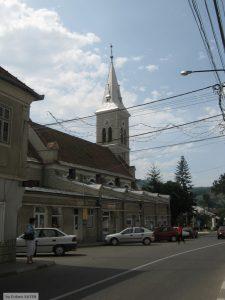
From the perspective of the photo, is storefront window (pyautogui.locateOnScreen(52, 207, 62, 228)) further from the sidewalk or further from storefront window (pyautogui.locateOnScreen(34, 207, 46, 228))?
the sidewalk

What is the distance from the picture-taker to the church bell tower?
73031mm

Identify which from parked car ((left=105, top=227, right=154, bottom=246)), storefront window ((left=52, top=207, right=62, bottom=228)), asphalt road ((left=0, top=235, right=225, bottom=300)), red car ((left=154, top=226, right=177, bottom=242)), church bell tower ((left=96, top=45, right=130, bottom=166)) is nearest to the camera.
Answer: asphalt road ((left=0, top=235, right=225, bottom=300))

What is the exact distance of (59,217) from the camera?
1593 inches

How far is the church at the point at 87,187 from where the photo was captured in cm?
3934

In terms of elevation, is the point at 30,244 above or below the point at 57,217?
below

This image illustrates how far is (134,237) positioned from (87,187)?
988 cm

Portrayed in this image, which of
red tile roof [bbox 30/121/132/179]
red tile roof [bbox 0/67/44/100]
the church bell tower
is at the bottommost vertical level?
red tile roof [bbox 0/67/44/100]

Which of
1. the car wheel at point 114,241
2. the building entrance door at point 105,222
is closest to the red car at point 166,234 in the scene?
the building entrance door at point 105,222

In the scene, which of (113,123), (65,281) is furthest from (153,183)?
(65,281)

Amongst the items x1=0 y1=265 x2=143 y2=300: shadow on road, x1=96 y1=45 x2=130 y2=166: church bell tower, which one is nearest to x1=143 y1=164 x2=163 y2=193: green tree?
x1=96 y1=45 x2=130 y2=166: church bell tower

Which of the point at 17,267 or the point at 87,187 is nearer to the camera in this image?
the point at 17,267

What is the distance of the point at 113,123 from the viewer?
73375mm

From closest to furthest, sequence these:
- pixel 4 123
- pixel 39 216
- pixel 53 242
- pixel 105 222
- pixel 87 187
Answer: pixel 4 123 < pixel 53 242 < pixel 39 216 < pixel 87 187 < pixel 105 222

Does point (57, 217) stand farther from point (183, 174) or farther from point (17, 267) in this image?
point (183, 174)
